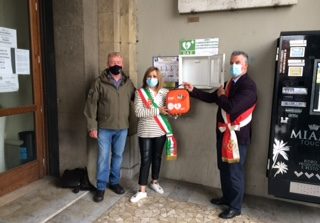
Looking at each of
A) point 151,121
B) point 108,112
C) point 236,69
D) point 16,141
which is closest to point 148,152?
point 151,121

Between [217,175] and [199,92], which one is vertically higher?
[199,92]

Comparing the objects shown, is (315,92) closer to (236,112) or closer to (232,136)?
(236,112)

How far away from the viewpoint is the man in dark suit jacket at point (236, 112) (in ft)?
7.45

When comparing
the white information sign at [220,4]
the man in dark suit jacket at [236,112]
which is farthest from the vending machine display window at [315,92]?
the white information sign at [220,4]

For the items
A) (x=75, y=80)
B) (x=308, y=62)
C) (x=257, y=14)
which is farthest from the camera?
(x=75, y=80)

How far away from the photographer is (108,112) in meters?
2.61

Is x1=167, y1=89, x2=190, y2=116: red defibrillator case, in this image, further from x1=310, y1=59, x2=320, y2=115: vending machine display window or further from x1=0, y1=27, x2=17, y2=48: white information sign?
x1=0, y1=27, x2=17, y2=48: white information sign

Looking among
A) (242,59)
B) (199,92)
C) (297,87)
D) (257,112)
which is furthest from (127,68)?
(297,87)

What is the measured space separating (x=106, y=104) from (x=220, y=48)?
4.18ft

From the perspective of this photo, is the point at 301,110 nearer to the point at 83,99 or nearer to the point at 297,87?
the point at 297,87

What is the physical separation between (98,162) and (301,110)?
1.90 meters

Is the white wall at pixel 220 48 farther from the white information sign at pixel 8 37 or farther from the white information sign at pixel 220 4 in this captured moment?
the white information sign at pixel 8 37

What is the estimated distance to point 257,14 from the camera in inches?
102

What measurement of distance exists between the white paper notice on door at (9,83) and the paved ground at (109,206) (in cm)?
105
